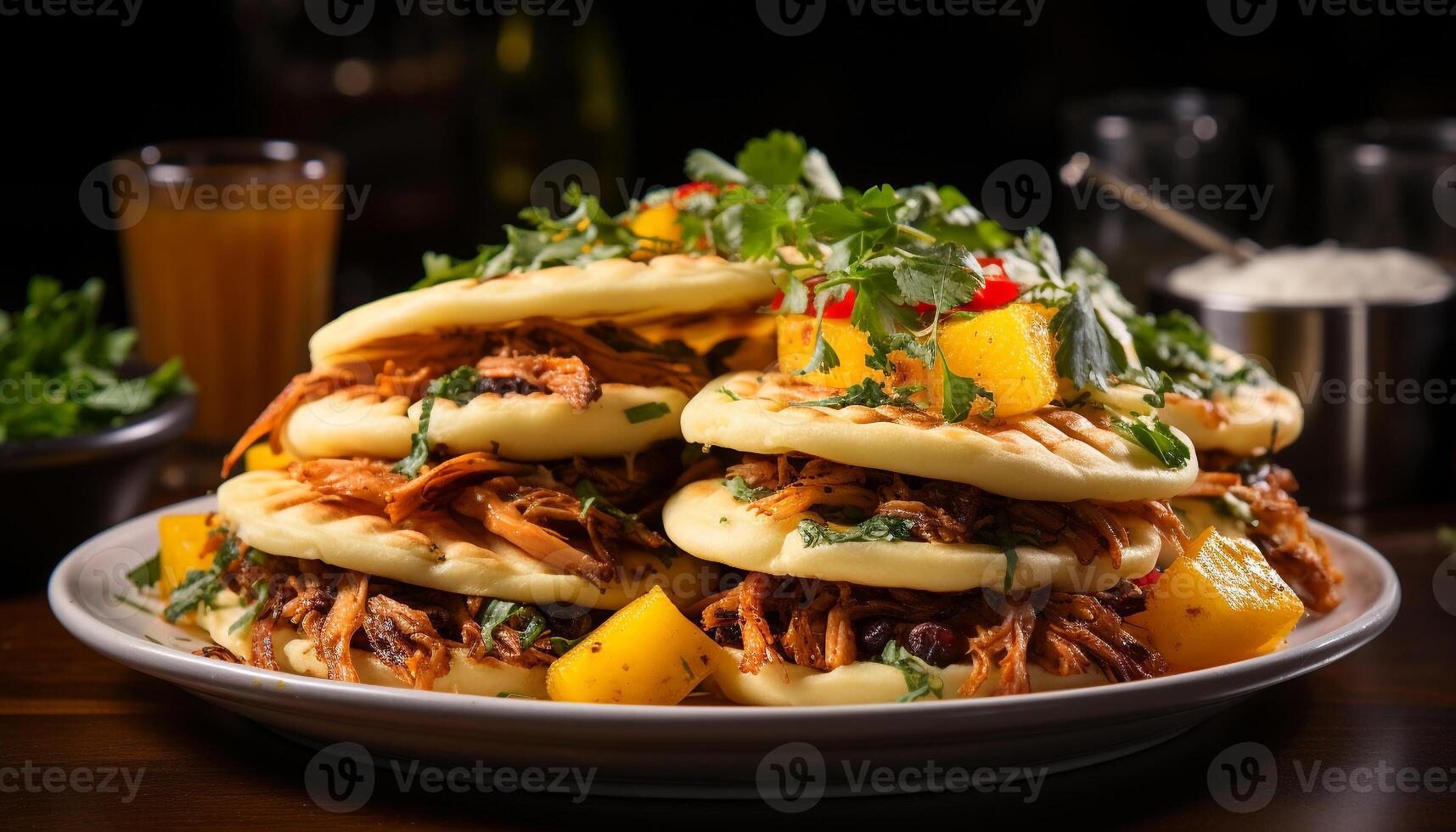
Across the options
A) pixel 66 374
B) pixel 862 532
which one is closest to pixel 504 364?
pixel 862 532

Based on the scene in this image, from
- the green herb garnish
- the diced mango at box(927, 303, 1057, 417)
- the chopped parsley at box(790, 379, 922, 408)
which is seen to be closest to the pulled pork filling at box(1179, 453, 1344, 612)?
the diced mango at box(927, 303, 1057, 417)

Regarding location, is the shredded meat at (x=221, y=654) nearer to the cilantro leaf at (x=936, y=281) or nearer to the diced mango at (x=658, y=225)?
the diced mango at (x=658, y=225)

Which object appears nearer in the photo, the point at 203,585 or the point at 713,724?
the point at 713,724

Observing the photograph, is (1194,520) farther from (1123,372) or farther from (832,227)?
(832,227)

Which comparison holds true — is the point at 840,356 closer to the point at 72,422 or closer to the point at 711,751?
the point at 711,751

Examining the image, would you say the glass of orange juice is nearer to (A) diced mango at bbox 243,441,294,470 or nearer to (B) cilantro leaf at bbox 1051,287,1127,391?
(A) diced mango at bbox 243,441,294,470

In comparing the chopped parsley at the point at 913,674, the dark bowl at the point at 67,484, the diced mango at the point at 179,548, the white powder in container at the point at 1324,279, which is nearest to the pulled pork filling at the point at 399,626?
the diced mango at the point at 179,548
